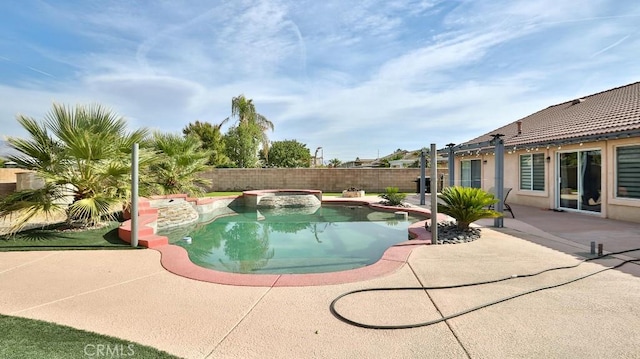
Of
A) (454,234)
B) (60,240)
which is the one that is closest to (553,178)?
(454,234)

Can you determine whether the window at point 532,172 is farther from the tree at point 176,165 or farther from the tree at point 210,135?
the tree at point 210,135

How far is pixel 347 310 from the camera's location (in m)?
3.24

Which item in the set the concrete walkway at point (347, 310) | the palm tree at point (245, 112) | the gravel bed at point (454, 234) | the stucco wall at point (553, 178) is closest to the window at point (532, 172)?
the stucco wall at point (553, 178)

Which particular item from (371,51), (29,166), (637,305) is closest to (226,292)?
(637,305)

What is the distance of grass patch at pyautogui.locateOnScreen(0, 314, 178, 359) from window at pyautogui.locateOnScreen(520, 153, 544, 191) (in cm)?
1425

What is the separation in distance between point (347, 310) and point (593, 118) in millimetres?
13555

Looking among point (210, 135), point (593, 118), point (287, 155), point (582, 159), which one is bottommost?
point (582, 159)

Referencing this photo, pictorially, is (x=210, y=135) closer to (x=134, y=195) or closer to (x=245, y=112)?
(x=245, y=112)

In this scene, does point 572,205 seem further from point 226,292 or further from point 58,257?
point 58,257

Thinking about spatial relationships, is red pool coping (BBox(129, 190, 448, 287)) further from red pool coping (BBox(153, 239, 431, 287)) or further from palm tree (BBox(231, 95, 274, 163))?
palm tree (BBox(231, 95, 274, 163))

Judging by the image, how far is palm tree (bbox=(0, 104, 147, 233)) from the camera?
21.6ft

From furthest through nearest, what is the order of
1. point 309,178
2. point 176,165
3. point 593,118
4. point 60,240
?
point 309,178 → point 176,165 → point 593,118 → point 60,240

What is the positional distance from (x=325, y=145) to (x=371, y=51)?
33040 mm

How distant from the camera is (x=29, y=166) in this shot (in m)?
6.81
